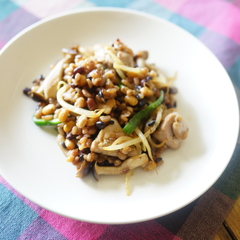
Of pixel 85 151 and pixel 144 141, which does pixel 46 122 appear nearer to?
pixel 85 151

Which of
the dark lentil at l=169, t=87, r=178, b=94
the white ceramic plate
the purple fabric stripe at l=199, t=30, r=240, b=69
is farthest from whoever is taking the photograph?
the purple fabric stripe at l=199, t=30, r=240, b=69

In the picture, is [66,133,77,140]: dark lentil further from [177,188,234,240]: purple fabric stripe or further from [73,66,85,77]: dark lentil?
[177,188,234,240]: purple fabric stripe

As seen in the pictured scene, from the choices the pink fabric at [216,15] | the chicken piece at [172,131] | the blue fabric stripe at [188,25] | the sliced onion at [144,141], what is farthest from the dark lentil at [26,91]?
the pink fabric at [216,15]

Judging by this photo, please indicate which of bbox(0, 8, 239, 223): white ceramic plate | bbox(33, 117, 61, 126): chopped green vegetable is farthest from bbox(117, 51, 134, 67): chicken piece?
bbox(33, 117, 61, 126): chopped green vegetable

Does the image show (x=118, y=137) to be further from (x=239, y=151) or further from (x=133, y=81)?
(x=239, y=151)

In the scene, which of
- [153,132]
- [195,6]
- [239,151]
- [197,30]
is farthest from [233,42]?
[153,132]

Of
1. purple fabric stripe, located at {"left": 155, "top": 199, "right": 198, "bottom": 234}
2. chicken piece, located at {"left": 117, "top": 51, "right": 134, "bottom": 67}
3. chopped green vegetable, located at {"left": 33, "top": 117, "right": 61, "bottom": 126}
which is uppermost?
chicken piece, located at {"left": 117, "top": 51, "right": 134, "bottom": 67}
